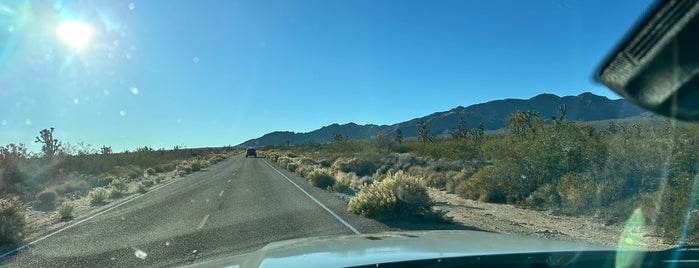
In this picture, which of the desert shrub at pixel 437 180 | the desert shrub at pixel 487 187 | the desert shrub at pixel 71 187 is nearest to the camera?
the desert shrub at pixel 487 187

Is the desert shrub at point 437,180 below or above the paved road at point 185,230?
above

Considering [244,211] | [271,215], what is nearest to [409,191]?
[271,215]

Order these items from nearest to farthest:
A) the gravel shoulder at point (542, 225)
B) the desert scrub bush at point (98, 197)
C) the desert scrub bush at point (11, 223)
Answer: the gravel shoulder at point (542, 225), the desert scrub bush at point (11, 223), the desert scrub bush at point (98, 197)

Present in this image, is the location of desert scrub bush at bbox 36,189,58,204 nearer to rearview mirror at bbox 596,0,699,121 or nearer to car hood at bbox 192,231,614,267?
car hood at bbox 192,231,614,267

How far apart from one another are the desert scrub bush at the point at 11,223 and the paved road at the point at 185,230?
0.81m

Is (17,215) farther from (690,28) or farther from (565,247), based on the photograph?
(690,28)

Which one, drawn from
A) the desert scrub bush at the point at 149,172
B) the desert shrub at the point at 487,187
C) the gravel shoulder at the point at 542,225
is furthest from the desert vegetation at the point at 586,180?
the desert scrub bush at the point at 149,172

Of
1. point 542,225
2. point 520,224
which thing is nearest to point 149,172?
point 520,224

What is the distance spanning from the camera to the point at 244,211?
15.8 metres

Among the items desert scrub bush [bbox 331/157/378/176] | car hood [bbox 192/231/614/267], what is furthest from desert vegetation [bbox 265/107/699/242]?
A: desert scrub bush [bbox 331/157/378/176]

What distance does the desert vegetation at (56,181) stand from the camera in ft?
46.5

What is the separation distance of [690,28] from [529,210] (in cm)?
1439

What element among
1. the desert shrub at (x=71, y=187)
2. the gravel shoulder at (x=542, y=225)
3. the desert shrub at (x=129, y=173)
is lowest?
the gravel shoulder at (x=542, y=225)

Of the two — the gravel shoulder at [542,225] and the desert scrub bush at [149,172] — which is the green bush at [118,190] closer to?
the gravel shoulder at [542,225]
